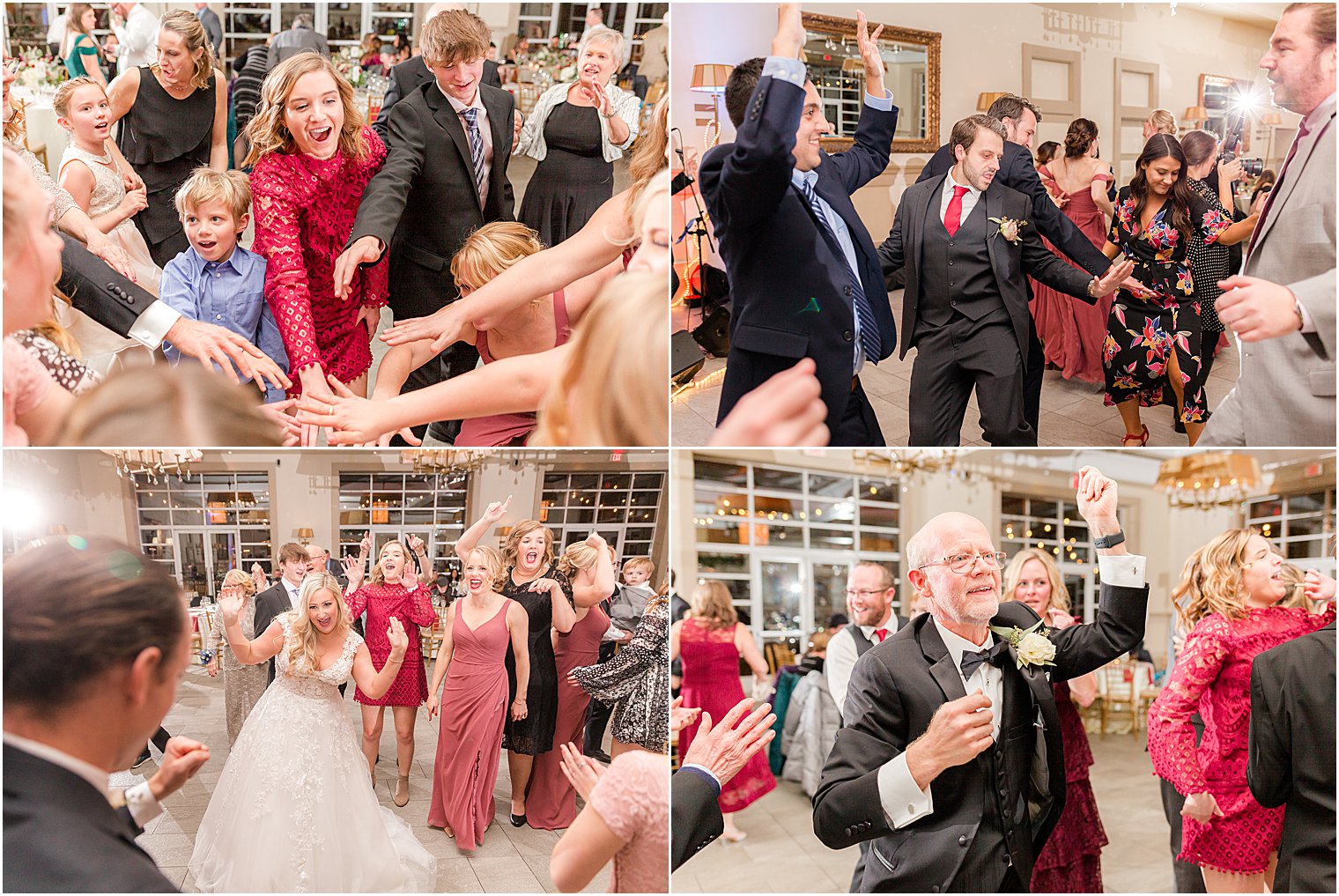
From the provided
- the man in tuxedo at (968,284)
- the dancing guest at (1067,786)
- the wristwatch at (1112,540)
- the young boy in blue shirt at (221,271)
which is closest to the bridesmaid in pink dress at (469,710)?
the young boy in blue shirt at (221,271)

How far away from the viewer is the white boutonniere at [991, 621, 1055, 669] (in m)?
2.38

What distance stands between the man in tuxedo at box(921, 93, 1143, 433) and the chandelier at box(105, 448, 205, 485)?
80.7 inches

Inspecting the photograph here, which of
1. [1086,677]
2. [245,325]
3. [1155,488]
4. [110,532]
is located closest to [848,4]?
[1155,488]

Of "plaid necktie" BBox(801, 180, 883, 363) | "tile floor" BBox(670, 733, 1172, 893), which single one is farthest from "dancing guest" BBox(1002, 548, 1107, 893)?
"plaid necktie" BBox(801, 180, 883, 363)

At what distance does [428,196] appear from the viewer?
2506 mm

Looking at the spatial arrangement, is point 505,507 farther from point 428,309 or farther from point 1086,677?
point 1086,677

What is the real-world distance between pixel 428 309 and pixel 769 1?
120 cm

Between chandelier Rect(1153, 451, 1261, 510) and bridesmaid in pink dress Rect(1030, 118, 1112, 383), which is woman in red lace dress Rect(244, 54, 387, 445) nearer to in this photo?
bridesmaid in pink dress Rect(1030, 118, 1112, 383)

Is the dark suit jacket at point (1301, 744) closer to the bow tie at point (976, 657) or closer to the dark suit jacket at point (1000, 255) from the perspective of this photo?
the bow tie at point (976, 657)

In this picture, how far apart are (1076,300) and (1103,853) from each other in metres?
1.62

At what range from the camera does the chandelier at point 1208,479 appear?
2.65m

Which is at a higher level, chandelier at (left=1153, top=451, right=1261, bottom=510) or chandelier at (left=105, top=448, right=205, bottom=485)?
chandelier at (left=105, top=448, right=205, bottom=485)

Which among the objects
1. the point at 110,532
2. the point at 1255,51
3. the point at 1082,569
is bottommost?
the point at 1082,569

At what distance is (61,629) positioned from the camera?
6.50 ft
